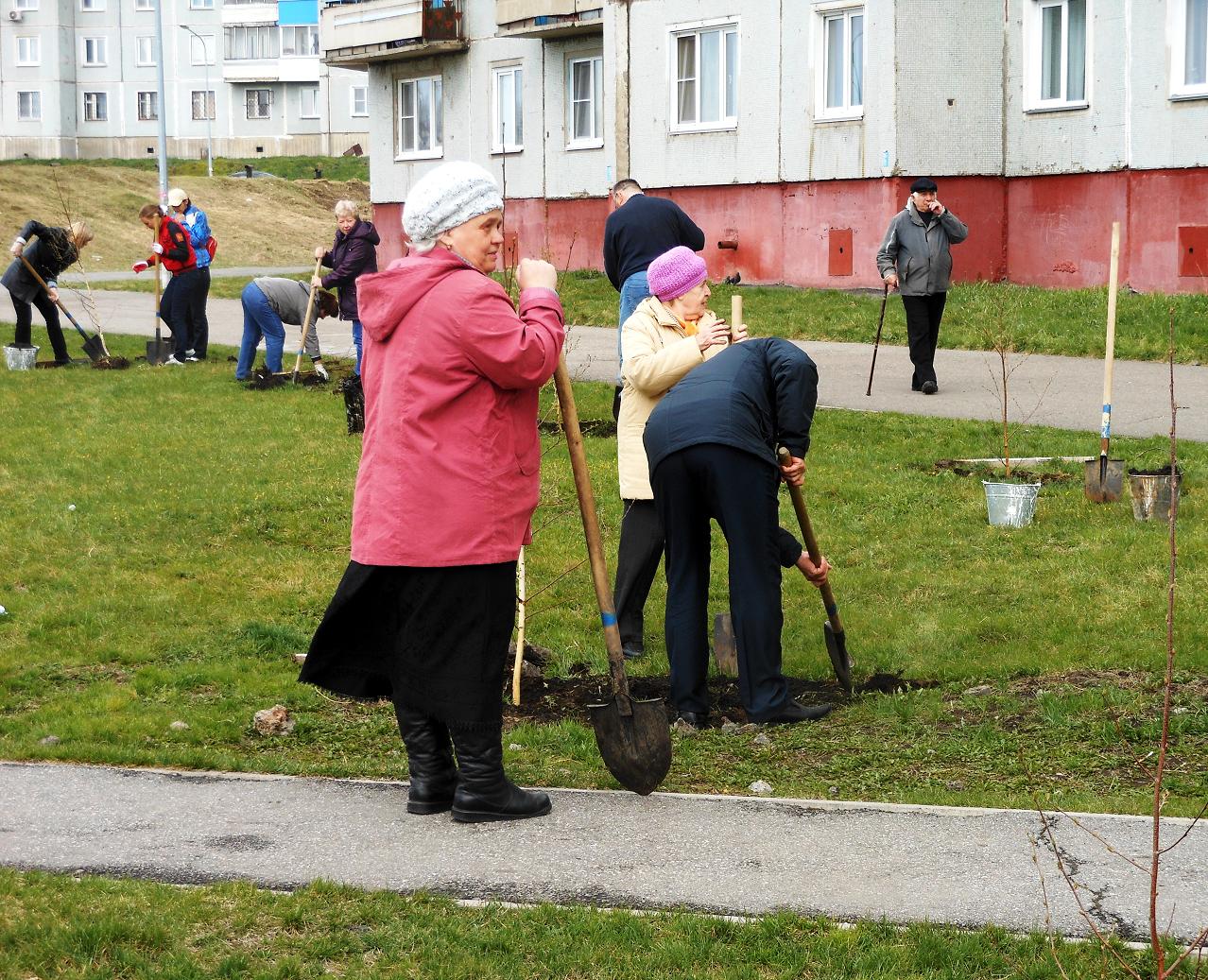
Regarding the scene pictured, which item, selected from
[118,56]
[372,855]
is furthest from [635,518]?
[118,56]

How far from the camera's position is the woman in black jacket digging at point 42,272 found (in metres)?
18.1

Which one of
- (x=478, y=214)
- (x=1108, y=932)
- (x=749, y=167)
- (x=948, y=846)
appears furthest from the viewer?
(x=749, y=167)

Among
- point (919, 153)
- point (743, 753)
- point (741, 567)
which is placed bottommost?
point (743, 753)

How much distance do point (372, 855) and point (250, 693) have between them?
2406 millimetres

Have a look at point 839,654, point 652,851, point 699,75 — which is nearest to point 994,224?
point 699,75

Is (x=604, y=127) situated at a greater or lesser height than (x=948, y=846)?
greater

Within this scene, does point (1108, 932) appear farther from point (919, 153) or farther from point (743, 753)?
point (919, 153)

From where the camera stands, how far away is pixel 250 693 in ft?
23.3

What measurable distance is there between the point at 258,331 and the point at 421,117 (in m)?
18.4

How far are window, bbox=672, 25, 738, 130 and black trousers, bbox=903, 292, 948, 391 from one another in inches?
456

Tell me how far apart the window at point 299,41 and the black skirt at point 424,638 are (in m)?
75.7

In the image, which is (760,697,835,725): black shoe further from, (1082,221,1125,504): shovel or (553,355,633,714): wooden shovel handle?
(1082,221,1125,504): shovel

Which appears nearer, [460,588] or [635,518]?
[460,588]

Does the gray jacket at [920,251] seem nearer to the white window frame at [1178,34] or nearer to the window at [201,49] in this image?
the white window frame at [1178,34]
